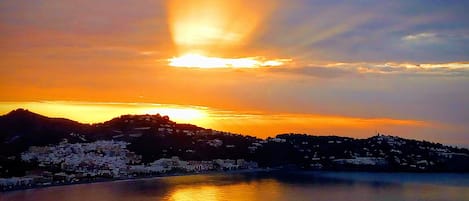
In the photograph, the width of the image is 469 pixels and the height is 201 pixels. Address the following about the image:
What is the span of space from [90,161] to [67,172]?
214 inches

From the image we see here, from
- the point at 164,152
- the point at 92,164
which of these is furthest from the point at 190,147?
the point at 92,164

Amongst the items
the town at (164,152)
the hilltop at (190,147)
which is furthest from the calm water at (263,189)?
the hilltop at (190,147)

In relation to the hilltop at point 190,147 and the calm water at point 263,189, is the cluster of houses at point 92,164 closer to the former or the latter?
the hilltop at point 190,147

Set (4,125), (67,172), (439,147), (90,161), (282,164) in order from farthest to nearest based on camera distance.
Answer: (439,147) < (282,164) < (4,125) < (90,161) < (67,172)

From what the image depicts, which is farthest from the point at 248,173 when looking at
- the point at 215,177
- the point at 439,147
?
the point at 439,147

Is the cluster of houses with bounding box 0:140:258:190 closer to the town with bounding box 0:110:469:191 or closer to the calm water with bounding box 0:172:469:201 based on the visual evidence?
the town with bounding box 0:110:469:191

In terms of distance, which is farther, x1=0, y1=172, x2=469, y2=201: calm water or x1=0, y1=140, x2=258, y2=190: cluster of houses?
x1=0, y1=140, x2=258, y2=190: cluster of houses

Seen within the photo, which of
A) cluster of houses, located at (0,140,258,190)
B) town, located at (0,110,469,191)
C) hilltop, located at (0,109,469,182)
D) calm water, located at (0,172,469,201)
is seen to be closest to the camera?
calm water, located at (0,172,469,201)

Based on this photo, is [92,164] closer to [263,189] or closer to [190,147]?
[190,147]

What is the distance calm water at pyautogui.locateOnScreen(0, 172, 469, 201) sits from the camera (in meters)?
54.5

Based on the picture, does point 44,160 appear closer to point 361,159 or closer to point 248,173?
point 248,173

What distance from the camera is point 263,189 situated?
62469mm

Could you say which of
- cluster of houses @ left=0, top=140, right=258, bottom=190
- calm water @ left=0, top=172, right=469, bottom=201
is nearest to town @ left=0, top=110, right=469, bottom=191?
cluster of houses @ left=0, top=140, right=258, bottom=190

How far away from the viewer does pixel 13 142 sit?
73.3 metres
